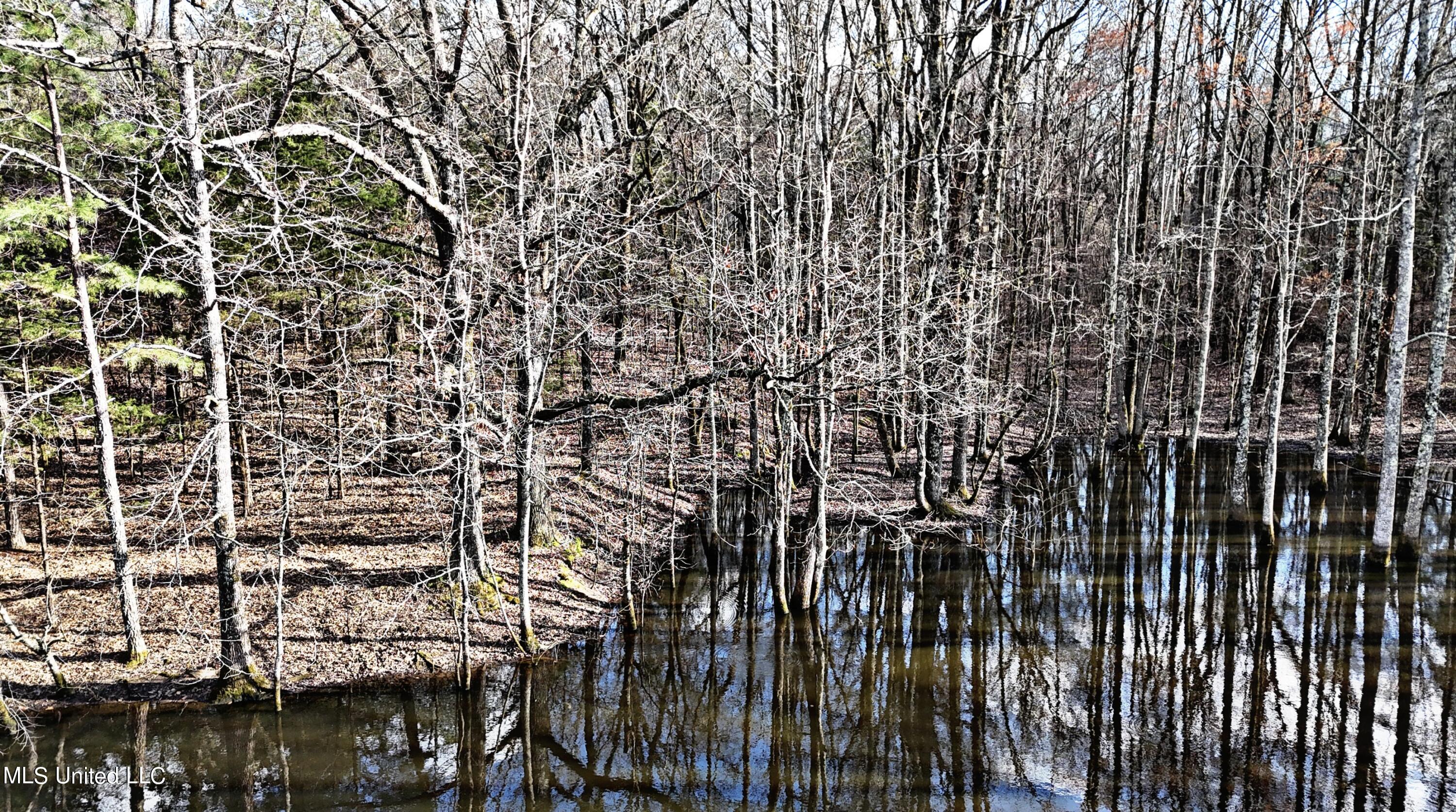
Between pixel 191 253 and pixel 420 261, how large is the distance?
658cm

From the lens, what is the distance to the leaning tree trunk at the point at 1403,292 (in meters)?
12.1

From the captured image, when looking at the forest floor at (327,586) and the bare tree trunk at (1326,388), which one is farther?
the bare tree trunk at (1326,388)

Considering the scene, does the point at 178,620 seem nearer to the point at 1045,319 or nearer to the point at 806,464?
the point at 806,464

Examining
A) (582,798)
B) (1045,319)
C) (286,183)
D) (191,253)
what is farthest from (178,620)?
(1045,319)

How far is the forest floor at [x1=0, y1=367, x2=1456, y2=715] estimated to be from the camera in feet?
34.4

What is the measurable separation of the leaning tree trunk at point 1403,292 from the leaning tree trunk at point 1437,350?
0.44 metres

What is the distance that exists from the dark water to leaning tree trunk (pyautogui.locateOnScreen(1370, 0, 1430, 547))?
4.44 feet

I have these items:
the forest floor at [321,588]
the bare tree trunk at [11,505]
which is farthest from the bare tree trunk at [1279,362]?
the bare tree trunk at [11,505]

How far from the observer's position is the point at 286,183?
15016 mm

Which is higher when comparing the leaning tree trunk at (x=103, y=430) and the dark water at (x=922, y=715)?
the leaning tree trunk at (x=103, y=430)

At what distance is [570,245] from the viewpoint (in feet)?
36.5

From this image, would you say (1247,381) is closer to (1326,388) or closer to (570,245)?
(1326,388)

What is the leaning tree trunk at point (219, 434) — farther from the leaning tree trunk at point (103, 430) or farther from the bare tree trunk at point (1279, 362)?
the bare tree trunk at point (1279, 362)

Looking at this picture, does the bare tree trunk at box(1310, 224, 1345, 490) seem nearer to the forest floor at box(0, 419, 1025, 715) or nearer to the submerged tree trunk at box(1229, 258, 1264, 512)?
the submerged tree trunk at box(1229, 258, 1264, 512)
